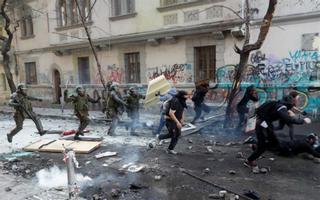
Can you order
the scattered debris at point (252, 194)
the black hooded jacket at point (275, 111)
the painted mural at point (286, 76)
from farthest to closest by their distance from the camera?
1. the painted mural at point (286, 76)
2. the black hooded jacket at point (275, 111)
3. the scattered debris at point (252, 194)

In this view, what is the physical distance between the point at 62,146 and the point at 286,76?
26.6 ft

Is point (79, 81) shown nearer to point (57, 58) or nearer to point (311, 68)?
point (57, 58)

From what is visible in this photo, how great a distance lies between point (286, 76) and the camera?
1184cm

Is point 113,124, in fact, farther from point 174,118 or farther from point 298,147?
point 298,147

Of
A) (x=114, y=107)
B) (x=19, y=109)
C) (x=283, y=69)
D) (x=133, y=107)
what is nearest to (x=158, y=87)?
(x=133, y=107)

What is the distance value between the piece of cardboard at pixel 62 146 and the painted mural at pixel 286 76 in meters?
6.00

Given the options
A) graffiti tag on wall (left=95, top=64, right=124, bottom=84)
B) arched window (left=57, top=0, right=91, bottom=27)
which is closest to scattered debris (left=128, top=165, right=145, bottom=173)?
graffiti tag on wall (left=95, top=64, right=124, bottom=84)

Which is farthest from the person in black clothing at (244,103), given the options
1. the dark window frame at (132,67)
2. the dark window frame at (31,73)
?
the dark window frame at (31,73)

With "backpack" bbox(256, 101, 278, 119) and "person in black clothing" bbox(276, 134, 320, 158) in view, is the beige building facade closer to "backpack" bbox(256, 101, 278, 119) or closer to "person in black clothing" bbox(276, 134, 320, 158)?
"person in black clothing" bbox(276, 134, 320, 158)

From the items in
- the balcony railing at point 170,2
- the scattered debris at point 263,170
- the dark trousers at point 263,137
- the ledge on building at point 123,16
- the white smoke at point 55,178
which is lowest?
the white smoke at point 55,178

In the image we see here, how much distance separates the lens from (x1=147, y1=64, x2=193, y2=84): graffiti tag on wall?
47.3 ft

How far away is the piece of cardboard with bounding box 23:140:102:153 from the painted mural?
600cm

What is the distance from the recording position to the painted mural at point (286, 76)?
1100 centimetres

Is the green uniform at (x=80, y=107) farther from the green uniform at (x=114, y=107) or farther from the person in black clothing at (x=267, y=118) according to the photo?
the person in black clothing at (x=267, y=118)
